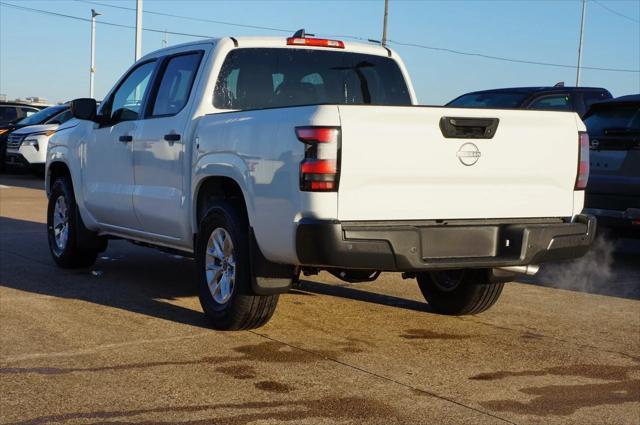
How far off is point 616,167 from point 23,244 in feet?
21.6

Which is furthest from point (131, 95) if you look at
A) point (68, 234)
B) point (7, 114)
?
point (7, 114)

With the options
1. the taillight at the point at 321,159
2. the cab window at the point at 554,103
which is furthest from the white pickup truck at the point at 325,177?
the cab window at the point at 554,103

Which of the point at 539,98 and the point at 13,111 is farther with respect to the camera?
the point at 13,111

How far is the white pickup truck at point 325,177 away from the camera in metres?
5.25

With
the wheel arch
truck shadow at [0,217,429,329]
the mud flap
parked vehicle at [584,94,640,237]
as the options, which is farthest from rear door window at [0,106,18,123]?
the mud flap

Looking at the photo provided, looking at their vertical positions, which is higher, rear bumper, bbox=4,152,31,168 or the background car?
the background car

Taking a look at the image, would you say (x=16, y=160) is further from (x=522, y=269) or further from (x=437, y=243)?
(x=437, y=243)

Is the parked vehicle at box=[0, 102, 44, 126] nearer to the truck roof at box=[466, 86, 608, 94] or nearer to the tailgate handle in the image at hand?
the truck roof at box=[466, 86, 608, 94]

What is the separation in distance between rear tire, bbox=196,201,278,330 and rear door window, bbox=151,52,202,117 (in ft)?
3.70

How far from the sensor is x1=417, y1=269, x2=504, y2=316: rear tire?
22.4 ft

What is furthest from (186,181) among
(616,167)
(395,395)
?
(616,167)

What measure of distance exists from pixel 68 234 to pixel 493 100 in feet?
20.1

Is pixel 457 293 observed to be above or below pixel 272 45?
below

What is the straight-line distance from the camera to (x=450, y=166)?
18.1 ft
